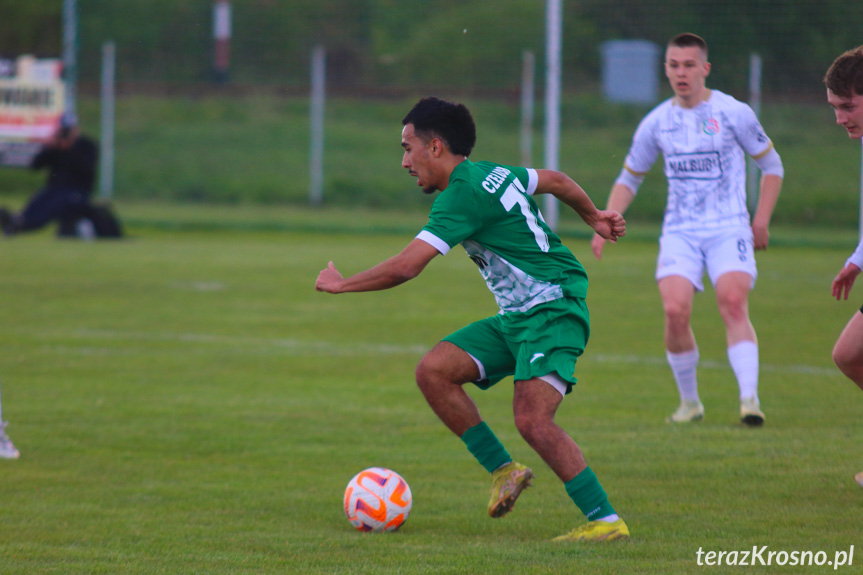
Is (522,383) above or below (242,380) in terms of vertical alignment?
above

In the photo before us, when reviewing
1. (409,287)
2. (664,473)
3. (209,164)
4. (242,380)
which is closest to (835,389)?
(664,473)

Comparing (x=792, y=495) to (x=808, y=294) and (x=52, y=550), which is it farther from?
(x=808, y=294)

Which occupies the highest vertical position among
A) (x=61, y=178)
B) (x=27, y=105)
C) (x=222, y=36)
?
(x=222, y=36)

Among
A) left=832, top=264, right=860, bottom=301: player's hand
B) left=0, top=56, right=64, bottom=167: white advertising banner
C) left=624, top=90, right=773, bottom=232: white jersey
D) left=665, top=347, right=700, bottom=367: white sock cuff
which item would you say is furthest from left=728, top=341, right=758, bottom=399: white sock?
left=0, top=56, right=64, bottom=167: white advertising banner

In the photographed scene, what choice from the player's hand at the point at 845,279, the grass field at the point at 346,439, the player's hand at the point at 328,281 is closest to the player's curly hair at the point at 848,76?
the player's hand at the point at 845,279

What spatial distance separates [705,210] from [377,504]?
3.15 m

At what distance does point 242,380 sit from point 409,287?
18.6ft

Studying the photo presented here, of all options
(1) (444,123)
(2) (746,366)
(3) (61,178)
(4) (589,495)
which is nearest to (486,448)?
(4) (589,495)

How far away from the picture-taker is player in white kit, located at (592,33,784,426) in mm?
6434

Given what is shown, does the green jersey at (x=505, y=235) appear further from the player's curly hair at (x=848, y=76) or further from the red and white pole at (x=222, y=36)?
the red and white pole at (x=222, y=36)

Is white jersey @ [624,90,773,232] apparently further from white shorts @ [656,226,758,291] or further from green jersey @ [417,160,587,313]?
green jersey @ [417,160,587,313]

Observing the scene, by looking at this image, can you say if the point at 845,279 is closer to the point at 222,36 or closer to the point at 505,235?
the point at 505,235

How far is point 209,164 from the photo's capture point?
103 feet

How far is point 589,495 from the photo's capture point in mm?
4199
